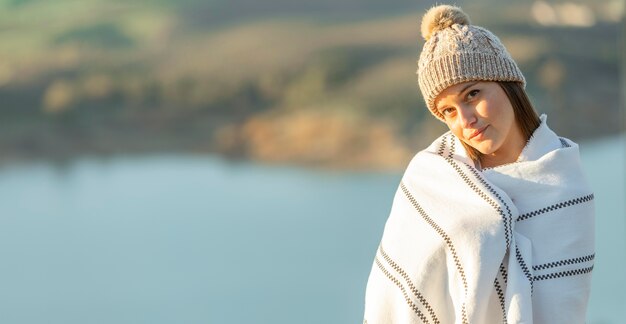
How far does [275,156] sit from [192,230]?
48 cm

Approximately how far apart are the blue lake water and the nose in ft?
10.6

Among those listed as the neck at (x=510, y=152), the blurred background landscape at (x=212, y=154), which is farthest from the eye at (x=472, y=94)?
the blurred background landscape at (x=212, y=154)

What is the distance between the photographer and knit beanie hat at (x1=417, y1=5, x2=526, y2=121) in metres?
1.87

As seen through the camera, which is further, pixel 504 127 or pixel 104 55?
pixel 104 55

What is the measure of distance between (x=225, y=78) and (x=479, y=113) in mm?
3435

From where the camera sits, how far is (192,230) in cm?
509

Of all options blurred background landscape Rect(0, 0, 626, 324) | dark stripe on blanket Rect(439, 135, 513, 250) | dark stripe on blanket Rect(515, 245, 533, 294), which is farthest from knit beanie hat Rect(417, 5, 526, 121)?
blurred background landscape Rect(0, 0, 626, 324)

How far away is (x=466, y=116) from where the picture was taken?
188 centimetres

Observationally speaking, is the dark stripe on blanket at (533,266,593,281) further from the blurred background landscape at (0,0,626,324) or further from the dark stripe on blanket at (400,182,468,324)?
the blurred background landscape at (0,0,626,324)

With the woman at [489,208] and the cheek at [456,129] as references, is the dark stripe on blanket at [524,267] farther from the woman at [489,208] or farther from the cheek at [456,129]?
the cheek at [456,129]

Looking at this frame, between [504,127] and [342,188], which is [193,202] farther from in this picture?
[504,127]

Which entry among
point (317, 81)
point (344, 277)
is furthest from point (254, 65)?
point (344, 277)

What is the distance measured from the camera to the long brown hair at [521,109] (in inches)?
75.0

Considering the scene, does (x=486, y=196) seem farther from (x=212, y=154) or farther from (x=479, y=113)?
(x=212, y=154)
